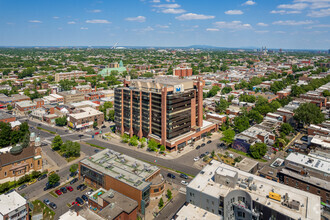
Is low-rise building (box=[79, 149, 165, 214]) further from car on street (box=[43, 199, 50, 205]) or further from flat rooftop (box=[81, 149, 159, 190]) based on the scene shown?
car on street (box=[43, 199, 50, 205])

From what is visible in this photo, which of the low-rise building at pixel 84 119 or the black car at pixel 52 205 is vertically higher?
the low-rise building at pixel 84 119

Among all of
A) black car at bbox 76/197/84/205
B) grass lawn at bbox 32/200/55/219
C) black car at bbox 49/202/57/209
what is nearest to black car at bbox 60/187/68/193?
black car at bbox 49/202/57/209

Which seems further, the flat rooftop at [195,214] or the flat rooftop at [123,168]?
the flat rooftop at [123,168]

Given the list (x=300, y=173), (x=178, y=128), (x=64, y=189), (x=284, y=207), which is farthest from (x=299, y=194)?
(x=64, y=189)

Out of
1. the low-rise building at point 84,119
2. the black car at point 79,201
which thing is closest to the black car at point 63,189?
the black car at point 79,201

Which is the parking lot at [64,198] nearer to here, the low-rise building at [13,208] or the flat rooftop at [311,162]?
the low-rise building at [13,208]

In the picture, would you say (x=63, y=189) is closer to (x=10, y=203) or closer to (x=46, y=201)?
(x=46, y=201)
